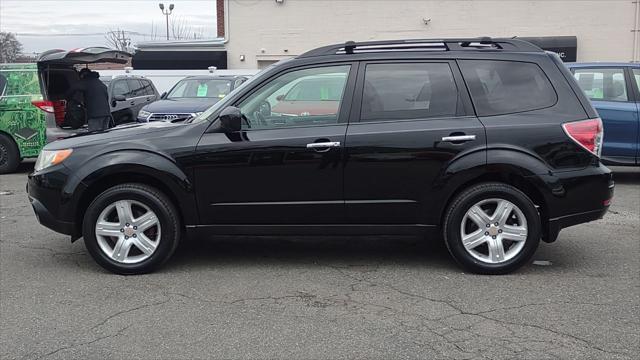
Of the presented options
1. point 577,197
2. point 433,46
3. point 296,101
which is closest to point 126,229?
point 296,101

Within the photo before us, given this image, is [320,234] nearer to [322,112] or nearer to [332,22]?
[322,112]

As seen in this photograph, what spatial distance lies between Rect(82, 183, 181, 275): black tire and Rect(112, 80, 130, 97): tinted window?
32.0 feet

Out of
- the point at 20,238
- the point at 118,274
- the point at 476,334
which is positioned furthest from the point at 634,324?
the point at 20,238

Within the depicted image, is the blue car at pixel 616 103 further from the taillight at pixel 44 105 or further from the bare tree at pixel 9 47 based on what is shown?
the bare tree at pixel 9 47

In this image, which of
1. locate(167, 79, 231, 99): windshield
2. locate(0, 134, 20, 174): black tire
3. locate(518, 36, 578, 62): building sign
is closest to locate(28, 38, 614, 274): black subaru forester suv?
locate(0, 134, 20, 174): black tire

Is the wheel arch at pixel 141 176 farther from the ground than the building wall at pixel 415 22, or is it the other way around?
the building wall at pixel 415 22

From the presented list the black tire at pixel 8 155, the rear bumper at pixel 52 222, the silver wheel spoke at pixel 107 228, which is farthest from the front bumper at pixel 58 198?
the black tire at pixel 8 155

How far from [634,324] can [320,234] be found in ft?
7.65

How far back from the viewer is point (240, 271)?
518 cm

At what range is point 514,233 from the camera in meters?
4.93

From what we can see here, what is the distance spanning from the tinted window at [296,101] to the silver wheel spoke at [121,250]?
1.39 meters

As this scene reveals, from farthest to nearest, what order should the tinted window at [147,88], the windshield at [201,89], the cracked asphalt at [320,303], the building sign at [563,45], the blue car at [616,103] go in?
the building sign at [563,45] < the tinted window at [147,88] < the windshield at [201,89] < the blue car at [616,103] < the cracked asphalt at [320,303]

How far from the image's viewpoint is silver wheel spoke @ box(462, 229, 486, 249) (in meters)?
4.96

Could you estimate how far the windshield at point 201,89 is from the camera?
503 inches
